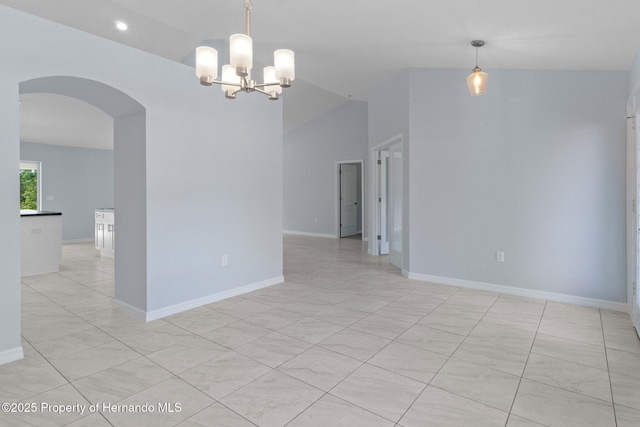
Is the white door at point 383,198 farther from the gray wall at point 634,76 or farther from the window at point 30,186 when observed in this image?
the window at point 30,186

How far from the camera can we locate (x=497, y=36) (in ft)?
10.9

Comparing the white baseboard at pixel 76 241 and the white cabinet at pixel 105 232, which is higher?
the white cabinet at pixel 105 232

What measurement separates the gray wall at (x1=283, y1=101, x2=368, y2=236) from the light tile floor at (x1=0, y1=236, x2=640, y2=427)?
17.7ft

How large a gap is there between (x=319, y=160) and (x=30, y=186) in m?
6.98

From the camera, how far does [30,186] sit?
8.34 metres

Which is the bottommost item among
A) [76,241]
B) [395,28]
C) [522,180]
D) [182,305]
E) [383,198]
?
[182,305]

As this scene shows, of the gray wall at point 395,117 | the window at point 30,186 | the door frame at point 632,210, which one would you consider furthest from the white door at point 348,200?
the window at point 30,186

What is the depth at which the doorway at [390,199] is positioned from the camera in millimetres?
5836

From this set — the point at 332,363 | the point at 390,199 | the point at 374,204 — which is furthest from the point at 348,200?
the point at 332,363

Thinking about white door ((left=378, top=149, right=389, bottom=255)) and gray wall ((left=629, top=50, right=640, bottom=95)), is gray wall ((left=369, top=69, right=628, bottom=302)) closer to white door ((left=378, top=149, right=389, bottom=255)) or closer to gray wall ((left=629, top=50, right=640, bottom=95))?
gray wall ((left=629, top=50, right=640, bottom=95))

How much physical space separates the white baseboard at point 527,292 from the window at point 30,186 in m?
8.70

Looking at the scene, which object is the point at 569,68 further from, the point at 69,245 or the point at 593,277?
the point at 69,245

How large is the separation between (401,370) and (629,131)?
331cm

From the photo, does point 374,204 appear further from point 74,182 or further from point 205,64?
point 74,182
